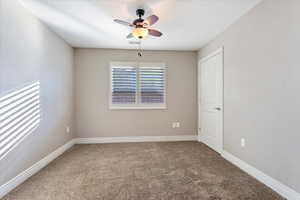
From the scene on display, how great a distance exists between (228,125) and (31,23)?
382 cm

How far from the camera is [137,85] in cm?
461

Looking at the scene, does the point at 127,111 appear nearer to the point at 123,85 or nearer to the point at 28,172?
the point at 123,85

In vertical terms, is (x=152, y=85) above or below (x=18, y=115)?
above

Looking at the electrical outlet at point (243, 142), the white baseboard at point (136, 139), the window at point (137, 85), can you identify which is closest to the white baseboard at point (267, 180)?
the electrical outlet at point (243, 142)

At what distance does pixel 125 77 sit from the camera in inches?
180

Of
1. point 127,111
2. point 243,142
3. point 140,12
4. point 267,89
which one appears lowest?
point 243,142

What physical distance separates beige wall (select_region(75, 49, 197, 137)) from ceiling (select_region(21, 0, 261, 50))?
720mm

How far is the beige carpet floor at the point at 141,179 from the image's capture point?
6.66ft

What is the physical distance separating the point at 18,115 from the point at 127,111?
8.52 ft

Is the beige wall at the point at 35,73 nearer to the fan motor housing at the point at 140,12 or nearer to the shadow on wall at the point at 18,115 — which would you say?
the shadow on wall at the point at 18,115

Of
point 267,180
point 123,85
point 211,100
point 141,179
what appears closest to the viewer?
point 267,180

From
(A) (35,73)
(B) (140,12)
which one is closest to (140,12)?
(B) (140,12)

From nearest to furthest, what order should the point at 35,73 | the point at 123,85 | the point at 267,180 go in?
the point at 267,180
the point at 35,73
the point at 123,85

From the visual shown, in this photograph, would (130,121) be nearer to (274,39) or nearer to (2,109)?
(2,109)
